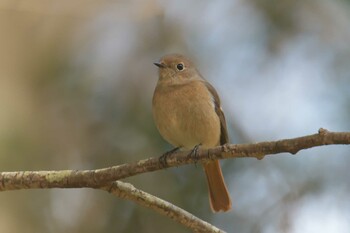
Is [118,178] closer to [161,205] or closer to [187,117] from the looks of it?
[161,205]

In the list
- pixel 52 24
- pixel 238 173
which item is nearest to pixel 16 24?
pixel 52 24

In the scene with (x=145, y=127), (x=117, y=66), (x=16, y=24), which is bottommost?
(x=145, y=127)

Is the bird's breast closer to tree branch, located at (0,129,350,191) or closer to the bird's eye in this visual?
the bird's eye

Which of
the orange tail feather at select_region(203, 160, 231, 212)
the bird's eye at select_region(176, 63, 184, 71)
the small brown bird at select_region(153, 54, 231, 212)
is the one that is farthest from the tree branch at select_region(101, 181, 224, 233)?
the bird's eye at select_region(176, 63, 184, 71)

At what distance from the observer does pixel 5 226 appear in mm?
4867

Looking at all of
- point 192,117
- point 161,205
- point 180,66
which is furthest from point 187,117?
point 161,205

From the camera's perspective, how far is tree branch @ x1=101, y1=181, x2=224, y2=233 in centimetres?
333

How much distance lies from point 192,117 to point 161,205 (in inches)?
49.3

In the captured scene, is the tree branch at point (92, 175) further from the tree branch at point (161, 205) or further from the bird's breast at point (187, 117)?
the bird's breast at point (187, 117)

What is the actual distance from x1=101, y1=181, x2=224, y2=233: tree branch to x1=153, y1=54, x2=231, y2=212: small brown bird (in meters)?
1.09

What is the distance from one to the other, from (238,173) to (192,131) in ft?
3.40

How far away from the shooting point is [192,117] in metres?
4.56

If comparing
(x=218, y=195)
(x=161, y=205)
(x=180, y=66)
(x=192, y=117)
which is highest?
(x=180, y=66)

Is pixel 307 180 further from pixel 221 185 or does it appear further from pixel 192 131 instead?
pixel 192 131
